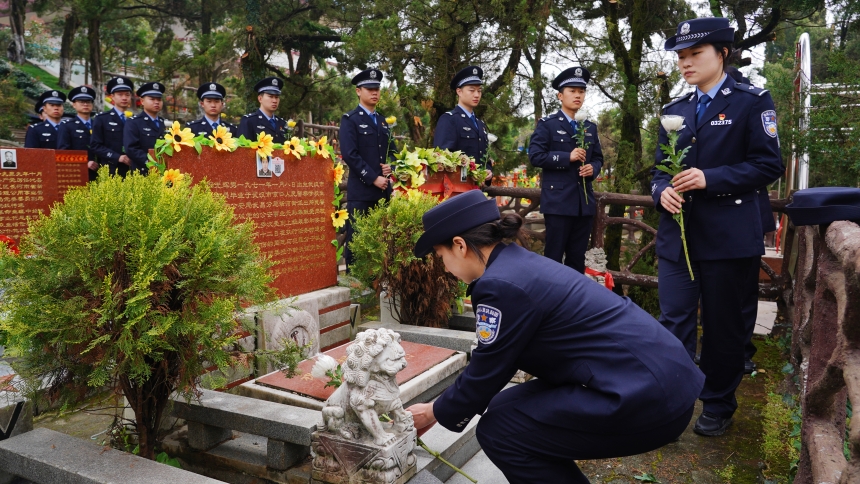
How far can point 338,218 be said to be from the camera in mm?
4941

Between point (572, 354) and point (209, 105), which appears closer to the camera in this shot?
point (572, 354)

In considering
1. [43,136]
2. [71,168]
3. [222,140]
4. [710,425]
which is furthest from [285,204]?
[43,136]

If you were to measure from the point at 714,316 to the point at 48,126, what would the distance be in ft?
29.2

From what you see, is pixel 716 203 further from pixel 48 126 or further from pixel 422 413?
pixel 48 126

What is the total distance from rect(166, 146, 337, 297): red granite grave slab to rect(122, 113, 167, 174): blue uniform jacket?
3.60m

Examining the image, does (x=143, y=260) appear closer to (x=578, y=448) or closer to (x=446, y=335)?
(x=578, y=448)

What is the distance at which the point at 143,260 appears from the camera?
2375mm

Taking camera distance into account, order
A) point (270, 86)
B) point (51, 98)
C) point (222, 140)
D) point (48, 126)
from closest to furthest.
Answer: point (222, 140), point (270, 86), point (48, 126), point (51, 98)

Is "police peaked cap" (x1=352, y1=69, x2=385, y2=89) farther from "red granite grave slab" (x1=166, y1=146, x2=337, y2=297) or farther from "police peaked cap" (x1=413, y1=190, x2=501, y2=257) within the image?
"police peaked cap" (x1=413, y1=190, x2=501, y2=257)

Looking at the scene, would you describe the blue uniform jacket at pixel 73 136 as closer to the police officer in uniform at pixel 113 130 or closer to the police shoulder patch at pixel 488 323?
the police officer in uniform at pixel 113 130

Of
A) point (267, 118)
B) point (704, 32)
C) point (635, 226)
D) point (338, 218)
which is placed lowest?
point (635, 226)

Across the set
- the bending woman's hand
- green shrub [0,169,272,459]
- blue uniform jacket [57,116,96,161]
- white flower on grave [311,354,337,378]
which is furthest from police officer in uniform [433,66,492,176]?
blue uniform jacket [57,116,96,161]

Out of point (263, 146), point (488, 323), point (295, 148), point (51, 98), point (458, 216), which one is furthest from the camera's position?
point (51, 98)

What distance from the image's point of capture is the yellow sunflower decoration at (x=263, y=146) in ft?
13.9
